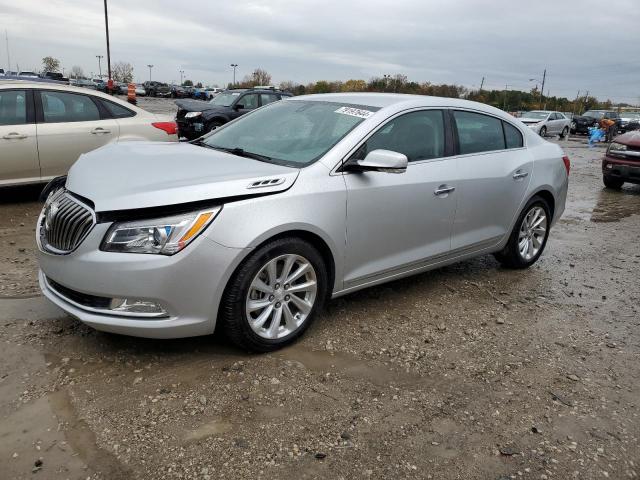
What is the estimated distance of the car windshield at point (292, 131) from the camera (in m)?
3.68

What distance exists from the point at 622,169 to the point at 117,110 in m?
9.44

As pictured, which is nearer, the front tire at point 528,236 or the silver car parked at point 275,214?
the silver car parked at point 275,214

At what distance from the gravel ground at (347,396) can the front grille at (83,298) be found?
1.24 ft

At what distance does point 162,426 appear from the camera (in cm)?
263

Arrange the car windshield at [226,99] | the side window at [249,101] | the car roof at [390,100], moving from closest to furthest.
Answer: the car roof at [390,100] → the side window at [249,101] → the car windshield at [226,99]

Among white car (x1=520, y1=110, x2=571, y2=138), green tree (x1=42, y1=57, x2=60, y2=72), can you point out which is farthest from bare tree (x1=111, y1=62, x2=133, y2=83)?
white car (x1=520, y1=110, x2=571, y2=138)

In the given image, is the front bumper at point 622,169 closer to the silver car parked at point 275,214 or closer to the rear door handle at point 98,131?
the silver car parked at point 275,214

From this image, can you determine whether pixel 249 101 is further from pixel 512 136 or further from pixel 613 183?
pixel 512 136

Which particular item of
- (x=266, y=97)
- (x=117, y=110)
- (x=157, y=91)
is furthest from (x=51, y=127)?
(x=157, y=91)

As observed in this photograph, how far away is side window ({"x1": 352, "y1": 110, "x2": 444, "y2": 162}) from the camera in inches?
149

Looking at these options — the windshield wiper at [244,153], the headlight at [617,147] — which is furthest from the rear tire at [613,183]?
the windshield wiper at [244,153]

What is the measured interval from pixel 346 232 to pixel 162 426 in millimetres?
1631

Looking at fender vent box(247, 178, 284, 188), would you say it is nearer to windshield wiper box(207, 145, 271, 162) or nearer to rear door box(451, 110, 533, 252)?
windshield wiper box(207, 145, 271, 162)

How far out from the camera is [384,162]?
341 cm
